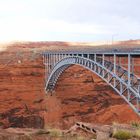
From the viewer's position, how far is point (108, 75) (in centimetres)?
2605

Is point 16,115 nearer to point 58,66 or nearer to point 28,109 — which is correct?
point 28,109

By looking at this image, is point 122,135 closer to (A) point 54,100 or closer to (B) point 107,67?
(B) point 107,67

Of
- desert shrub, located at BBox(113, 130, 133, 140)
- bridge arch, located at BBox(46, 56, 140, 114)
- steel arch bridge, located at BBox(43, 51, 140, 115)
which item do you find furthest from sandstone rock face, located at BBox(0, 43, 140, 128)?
desert shrub, located at BBox(113, 130, 133, 140)

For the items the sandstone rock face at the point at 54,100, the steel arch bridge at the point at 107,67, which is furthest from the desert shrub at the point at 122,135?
the sandstone rock face at the point at 54,100

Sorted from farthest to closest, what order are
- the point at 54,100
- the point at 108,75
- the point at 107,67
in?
the point at 54,100
the point at 107,67
the point at 108,75

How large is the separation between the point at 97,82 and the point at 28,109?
33.6 feet

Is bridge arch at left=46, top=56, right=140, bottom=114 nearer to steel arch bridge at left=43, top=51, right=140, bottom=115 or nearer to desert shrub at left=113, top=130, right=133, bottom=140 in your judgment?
steel arch bridge at left=43, top=51, right=140, bottom=115

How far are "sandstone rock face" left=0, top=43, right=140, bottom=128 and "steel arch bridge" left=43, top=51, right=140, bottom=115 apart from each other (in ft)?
6.28

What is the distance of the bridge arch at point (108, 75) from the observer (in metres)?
22.5

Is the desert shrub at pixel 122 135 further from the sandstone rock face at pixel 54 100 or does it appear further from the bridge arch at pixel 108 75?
the sandstone rock face at pixel 54 100

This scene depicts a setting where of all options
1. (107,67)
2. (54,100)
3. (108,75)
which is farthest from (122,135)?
(54,100)

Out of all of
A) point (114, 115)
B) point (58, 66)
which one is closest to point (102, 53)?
point (58, 66)

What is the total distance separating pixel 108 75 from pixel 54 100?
23087 mm

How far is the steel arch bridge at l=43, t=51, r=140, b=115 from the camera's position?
22188 mm
